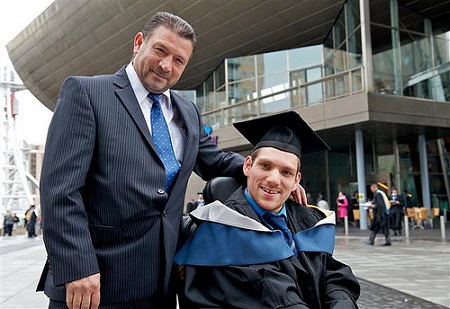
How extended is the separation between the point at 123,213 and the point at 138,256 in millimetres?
208

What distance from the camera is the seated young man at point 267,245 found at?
2.26m

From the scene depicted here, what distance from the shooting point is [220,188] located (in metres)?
2.83

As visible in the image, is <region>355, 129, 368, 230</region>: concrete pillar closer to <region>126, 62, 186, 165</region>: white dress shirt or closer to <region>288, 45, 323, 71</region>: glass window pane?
<region>288, 45, 323, 71</region>: glass window pane

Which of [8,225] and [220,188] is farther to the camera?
[8,225]

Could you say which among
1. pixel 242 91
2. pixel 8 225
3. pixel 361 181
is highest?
pixel 242 91

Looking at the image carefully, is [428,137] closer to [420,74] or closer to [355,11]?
[420,74]

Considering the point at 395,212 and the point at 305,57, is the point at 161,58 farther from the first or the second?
the point at 305,57

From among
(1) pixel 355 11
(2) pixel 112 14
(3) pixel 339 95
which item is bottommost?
(3) pixel 339 95

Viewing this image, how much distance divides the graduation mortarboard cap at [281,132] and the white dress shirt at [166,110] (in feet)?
1.58

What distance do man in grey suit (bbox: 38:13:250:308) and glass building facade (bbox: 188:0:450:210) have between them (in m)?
16.5

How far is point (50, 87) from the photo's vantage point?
36250 mm

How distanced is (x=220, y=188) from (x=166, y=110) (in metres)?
0.68

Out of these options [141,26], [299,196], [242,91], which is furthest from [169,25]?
[141,26]

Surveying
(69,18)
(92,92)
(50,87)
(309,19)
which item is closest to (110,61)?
(69,18)
